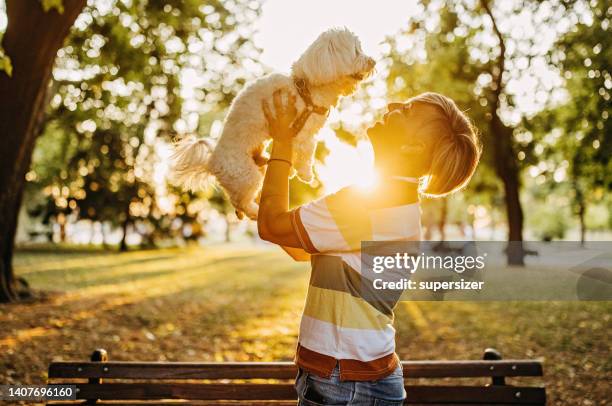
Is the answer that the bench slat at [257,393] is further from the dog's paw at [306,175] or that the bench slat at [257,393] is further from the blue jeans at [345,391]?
the blue jeans at [345,391]

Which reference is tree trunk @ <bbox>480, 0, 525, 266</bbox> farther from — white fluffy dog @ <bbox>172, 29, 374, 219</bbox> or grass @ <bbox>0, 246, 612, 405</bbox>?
white fluffy dog @ <bbox>172, 29, 374, 219</bbox>

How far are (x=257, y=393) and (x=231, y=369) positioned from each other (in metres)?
0.25

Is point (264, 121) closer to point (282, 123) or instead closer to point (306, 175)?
point (306, 175)

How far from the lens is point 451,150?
1.96 m

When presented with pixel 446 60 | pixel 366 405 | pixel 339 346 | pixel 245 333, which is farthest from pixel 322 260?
pixel 446 60

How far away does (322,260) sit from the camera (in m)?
1.96

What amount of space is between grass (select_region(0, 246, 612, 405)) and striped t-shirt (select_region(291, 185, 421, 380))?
5199 mm

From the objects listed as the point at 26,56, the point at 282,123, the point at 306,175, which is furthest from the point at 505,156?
the point at 282,123

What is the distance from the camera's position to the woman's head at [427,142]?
1.96m

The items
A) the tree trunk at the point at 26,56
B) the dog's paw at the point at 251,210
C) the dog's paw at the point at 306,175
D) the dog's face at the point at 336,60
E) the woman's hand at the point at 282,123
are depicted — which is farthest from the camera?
→ the tree trunk at the point at 26,56

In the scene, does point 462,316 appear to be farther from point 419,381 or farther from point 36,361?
point 36,361

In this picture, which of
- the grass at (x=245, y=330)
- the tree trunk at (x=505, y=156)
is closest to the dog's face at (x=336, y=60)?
the grass at (x=245, y=330)

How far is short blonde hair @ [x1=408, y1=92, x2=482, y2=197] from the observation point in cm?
196

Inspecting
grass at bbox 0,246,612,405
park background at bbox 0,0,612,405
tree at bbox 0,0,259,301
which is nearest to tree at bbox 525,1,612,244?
park background at bbox 0,0,612,405
